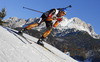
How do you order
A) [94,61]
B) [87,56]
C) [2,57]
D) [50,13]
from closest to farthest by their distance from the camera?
1. [2,57]
2. [50,13]
3. [94,61]
4. [87,56]

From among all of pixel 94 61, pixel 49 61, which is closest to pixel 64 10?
pixel 49 61

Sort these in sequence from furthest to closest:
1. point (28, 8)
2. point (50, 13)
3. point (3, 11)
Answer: point (3, 11), point (28, 8), point (50, 13)

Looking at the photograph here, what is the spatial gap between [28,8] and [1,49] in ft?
20.4

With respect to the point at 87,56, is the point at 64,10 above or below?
below

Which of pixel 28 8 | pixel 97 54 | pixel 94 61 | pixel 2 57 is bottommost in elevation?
pixel 2 57

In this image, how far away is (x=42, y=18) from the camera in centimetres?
931

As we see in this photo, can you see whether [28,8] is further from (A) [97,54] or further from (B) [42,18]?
(A) [97,54]

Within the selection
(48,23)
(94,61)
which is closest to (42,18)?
(48,23)

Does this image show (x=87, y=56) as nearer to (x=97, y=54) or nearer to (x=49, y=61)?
(x=97, y=54)

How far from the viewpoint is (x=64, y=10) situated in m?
9.40

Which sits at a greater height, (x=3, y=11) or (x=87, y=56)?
(x=87, y=56)

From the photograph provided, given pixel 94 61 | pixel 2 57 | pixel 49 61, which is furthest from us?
pixel 94 61

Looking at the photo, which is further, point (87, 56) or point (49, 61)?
point (87, 56)

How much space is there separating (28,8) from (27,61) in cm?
653
